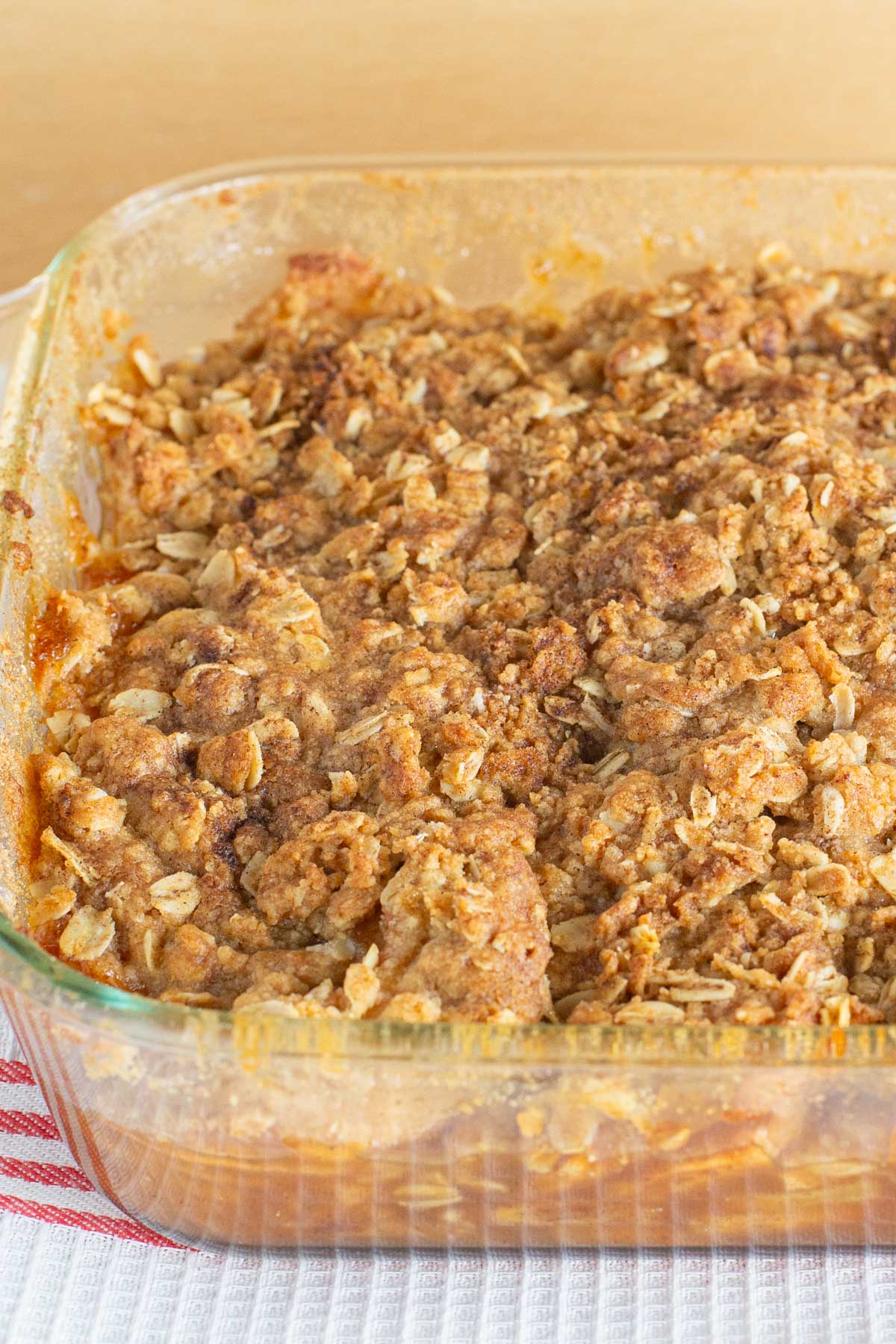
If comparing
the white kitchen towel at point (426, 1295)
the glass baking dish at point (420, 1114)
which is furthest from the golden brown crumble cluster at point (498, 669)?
→ the white kitchen towel at point (426, 1295)

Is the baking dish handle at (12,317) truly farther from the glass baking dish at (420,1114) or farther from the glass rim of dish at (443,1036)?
the glass rim of dish at (443,1036)

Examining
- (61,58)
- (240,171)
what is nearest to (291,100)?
(61,58)

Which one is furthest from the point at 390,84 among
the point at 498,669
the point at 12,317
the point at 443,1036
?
the point at 443,1036

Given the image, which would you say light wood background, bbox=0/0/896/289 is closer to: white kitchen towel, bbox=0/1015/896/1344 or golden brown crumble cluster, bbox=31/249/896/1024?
golden brown crumble cluster, bbox=31/249/896/1024

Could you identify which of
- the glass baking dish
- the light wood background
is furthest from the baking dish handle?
the light wood background

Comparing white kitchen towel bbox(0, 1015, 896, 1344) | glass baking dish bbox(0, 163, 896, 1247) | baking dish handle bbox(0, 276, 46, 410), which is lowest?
white kitchen towel bbox(0, 1015, 896, 1344)

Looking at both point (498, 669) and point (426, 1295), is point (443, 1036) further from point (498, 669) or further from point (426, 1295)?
point (498, 669)

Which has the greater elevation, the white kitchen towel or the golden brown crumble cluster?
the golden brown crumble cluster
